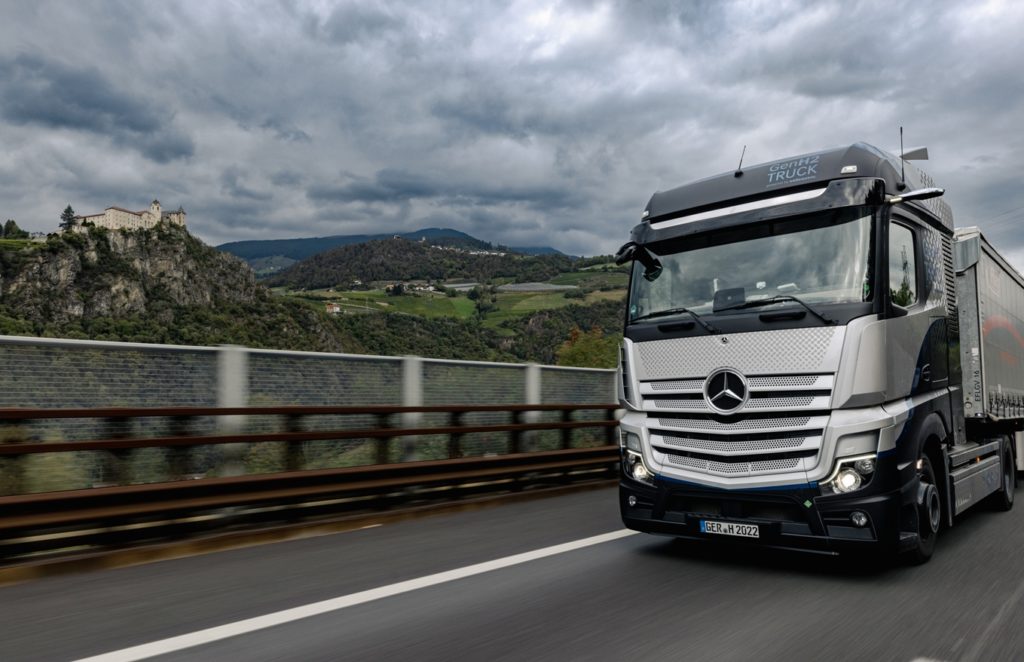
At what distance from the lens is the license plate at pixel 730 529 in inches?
225

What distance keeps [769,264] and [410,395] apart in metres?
4.72

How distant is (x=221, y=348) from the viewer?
24.7 ft

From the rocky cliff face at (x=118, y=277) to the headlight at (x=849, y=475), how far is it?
214 ft

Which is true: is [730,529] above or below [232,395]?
below

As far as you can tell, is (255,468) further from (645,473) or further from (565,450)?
(565,450)

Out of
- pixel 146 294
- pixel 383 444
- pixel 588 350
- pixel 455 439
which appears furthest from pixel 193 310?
pixel 383 444

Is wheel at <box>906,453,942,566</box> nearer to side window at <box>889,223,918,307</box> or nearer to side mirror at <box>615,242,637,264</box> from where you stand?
side window at <box>889,223,918,307</box>

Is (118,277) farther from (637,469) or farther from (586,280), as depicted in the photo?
(637,469)

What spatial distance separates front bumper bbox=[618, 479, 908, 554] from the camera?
5.41m

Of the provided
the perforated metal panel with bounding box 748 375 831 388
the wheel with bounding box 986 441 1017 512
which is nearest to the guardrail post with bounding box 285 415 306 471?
the perforated metal panel with bounding box 748 375 831 388

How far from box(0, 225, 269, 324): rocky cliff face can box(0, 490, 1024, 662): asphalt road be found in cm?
6317

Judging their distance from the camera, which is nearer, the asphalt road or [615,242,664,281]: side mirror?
the asphalt road

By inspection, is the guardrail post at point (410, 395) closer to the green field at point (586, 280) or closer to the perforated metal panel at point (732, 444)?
the perforated metal panel at point (732, 444)

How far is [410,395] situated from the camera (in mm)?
9484
